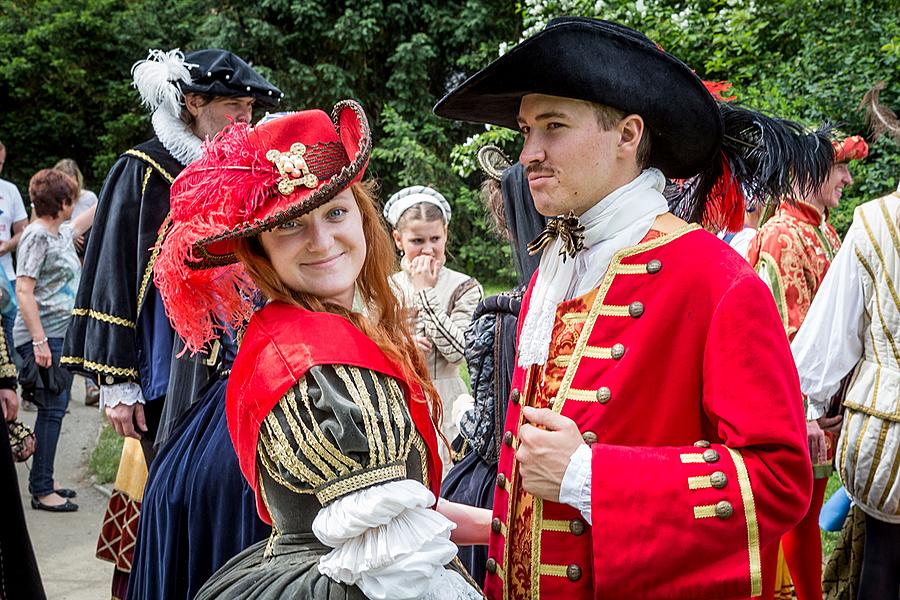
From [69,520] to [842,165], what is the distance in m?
4.89

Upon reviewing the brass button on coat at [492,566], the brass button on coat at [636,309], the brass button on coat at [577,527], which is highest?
the brass button on coat at [636,309]

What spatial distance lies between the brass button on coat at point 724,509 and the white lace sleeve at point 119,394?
2.52 metres

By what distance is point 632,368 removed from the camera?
1793 mm

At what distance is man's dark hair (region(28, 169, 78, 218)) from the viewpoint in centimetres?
614

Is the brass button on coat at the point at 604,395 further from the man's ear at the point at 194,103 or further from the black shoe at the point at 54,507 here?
the black shoe at the point at 54,507

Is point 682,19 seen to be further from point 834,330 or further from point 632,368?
point 632,368

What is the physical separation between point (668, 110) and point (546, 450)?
2.42ft

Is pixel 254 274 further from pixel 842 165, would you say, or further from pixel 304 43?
pixel 304 43

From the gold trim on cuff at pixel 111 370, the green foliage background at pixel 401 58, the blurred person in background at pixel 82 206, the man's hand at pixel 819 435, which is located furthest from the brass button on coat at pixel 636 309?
the blurred person in background at pixel 82 206

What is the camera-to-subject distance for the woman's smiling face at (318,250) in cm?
193

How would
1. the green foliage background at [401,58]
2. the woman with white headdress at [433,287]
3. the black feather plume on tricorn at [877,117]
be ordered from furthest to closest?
the green foliage background at [401,58], the woman with white headdress at [433,287], the black feather plume on tricorn at [877,117]

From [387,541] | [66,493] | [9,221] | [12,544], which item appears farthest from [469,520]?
[9,221]

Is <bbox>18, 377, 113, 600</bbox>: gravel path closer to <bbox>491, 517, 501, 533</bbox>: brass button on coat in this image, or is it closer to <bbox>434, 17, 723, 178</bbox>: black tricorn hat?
<bbox>491, 517, 501, 533</bbox>: brass button on coat

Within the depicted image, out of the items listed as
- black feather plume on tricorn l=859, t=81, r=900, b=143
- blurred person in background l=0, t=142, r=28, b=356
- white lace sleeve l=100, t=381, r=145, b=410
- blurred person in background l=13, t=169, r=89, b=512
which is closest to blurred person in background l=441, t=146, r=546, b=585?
white lace sleeve l=100, t=381, r=145, b=410
